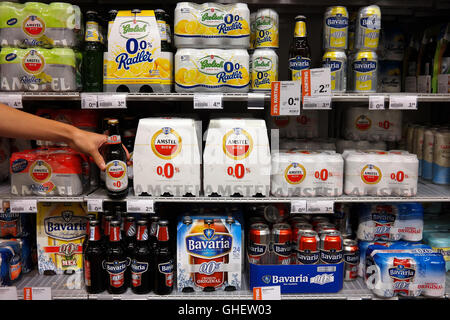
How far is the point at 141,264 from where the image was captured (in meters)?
2.13

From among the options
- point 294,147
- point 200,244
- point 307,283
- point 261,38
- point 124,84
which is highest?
point 261,38

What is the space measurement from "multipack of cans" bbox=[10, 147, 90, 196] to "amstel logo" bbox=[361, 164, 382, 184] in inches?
65.0

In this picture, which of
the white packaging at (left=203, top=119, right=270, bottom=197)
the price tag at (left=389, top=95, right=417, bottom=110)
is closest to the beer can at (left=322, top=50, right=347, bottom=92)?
the price tag at (left=389, top=95, right=417, bottom=110)

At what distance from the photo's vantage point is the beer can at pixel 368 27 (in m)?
2.15

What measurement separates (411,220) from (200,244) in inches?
50.6

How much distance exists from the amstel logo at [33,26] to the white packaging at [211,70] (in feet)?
2.54

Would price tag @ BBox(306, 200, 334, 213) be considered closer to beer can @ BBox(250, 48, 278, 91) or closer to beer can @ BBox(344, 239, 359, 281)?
beer can @ BBox(344, 239, 359, 281)

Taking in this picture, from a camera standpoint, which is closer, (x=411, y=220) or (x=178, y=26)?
(x=178, y=26)

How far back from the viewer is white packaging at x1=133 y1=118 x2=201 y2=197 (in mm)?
2119

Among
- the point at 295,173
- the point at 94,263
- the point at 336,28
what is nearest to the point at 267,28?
the point at 336,28

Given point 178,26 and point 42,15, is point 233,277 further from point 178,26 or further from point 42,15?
point 42,15

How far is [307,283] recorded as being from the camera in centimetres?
217

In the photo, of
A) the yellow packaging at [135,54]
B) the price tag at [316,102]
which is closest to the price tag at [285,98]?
the price tag at [316,102]
